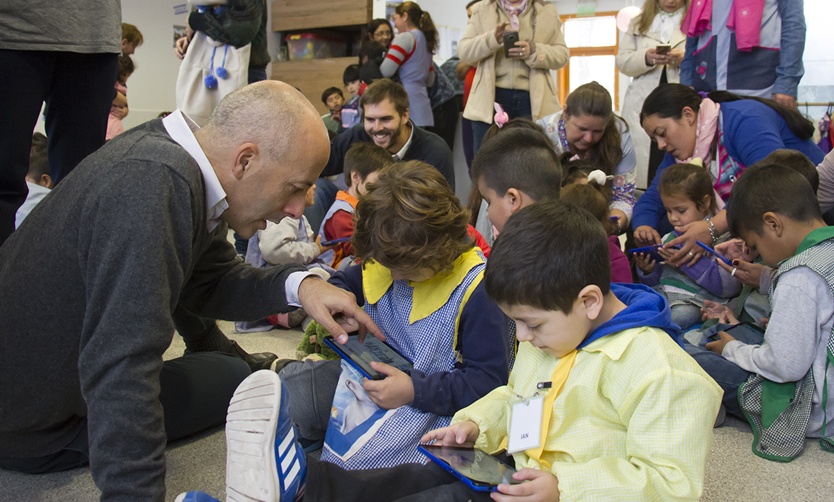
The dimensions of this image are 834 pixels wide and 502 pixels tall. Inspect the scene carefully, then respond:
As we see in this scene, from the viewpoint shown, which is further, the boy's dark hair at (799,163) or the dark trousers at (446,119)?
the dark trousers at (446,119)

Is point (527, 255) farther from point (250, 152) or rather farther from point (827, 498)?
point (827, 498)

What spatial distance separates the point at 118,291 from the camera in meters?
1.04

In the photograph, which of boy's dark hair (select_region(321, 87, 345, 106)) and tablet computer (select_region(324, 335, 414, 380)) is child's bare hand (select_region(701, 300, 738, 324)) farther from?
boy's dark hair (select_region(321, 87, 345, 106))

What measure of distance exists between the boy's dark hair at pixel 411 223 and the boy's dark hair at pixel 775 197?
0.84 metres

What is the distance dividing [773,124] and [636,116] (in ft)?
3.97

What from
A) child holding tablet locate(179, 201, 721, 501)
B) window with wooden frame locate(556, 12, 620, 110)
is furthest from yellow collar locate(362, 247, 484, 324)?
window with wooden frame locate(556, 12, 620, 110)

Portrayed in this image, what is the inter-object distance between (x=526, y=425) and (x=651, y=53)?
2.83m

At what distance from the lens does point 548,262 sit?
1079mm

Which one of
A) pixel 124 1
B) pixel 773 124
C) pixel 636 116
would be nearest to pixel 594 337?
pixel 773 124

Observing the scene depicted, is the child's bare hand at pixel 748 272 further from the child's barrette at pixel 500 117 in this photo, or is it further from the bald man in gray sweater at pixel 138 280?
the child's barrette at pixel 500 117

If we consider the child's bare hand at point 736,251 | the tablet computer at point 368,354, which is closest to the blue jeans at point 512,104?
the child's bare hand at point 736,251

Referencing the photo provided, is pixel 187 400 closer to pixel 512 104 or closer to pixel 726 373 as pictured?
pixel 726 373

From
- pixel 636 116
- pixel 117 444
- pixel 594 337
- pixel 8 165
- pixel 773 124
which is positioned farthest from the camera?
pixel 636 116

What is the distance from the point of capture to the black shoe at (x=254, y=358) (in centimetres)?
198
